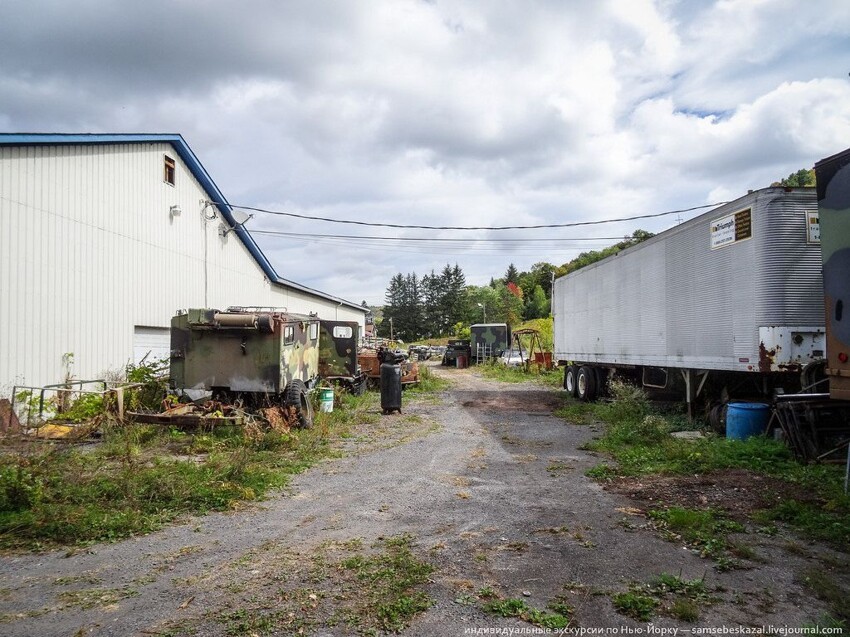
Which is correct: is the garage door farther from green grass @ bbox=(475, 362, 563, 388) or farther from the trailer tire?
green grass @ bbox=(475, 362, 563, 388)

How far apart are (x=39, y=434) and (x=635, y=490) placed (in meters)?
9.18

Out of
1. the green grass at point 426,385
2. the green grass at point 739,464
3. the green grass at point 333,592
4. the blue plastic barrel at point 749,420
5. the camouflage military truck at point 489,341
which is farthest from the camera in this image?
the camouflage military truck at point 489,341

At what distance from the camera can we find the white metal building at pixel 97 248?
34.2ft

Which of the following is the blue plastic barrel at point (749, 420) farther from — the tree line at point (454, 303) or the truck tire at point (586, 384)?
the tree line at point (454, 303)

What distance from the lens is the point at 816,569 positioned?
4.20 m

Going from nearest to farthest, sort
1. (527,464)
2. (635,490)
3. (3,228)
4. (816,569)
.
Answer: (816,569), (635,490), (527,464), (3,228)

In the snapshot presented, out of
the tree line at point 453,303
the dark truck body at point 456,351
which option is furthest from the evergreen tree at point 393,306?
the dark truck body at point 456,351

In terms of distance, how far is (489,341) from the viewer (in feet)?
125

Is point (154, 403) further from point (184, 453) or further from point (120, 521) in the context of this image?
point (120, 521)

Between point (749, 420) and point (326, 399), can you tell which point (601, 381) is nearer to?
point (749, 420)

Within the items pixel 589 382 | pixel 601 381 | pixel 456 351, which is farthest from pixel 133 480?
pixel 456 351

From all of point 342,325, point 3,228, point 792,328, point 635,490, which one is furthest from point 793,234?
point 3,228

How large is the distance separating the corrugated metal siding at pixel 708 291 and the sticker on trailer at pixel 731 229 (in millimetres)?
105

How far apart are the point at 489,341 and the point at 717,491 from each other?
31665 millimetres
